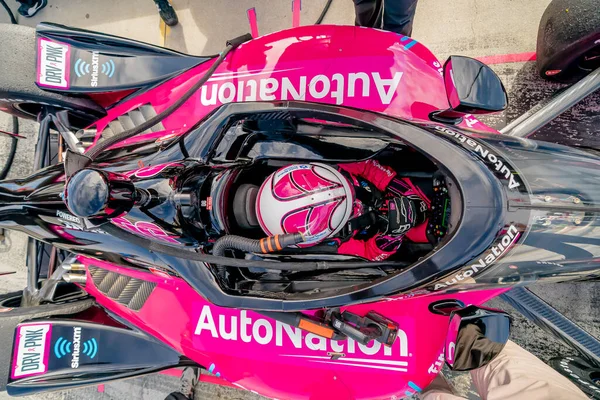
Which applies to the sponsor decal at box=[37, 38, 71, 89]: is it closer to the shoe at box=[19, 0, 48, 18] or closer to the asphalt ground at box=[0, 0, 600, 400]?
the asphalt ground at box=[0, 0, 600, 400]

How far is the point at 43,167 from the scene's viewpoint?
2.83 meters

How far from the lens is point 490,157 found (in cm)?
173

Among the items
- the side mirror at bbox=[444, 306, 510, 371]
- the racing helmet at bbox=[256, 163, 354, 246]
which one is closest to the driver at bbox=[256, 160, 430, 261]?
the racing helmet at bbox=[256, 163, 354, 246]

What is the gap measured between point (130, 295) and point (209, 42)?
2.13 meters

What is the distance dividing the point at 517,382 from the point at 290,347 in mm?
1239

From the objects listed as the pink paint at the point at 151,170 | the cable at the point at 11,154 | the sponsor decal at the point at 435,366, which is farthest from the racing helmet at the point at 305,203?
the cable at the point at 11,154

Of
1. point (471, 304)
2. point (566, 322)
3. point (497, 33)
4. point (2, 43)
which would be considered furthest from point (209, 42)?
point (566, 322)

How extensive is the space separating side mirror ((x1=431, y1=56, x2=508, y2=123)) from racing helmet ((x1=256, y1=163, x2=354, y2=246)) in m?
0.64

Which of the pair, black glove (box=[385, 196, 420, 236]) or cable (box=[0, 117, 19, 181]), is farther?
cable (box=[0, 117, 19, 181])

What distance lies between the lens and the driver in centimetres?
179

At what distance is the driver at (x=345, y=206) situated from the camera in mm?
1792

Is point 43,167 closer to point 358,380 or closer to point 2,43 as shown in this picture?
point 2,43

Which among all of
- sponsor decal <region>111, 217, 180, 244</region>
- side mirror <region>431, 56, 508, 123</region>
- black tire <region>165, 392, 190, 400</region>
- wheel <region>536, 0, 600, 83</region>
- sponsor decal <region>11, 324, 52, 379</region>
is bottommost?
black tire <region>165, 392, 190, 400</region>

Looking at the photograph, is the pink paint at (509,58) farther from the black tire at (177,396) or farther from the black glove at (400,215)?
the black tire at (177,396)
